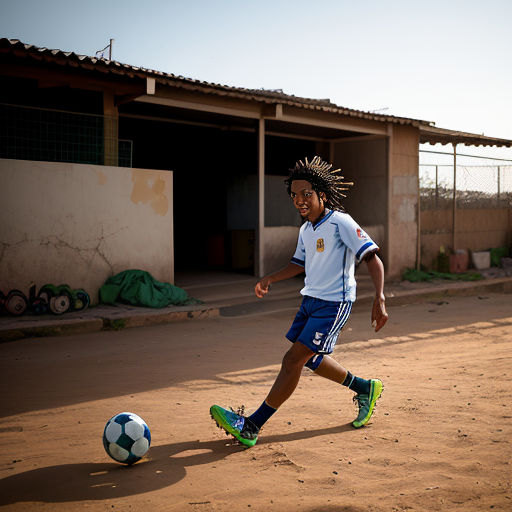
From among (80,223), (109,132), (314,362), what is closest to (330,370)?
(314,362)

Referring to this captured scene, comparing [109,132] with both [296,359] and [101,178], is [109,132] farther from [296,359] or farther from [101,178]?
[296,359]

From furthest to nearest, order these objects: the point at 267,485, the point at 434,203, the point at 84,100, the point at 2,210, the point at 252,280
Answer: the point at 434,203
the point at 252,280
the point at 84,100
the point at 2,210
the point at 267,485

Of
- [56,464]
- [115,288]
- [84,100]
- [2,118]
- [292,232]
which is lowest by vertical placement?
[56,464]

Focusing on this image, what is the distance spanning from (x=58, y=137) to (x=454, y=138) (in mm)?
11131

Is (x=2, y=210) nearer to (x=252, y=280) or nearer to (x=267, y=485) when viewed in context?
(x=252, y=280)

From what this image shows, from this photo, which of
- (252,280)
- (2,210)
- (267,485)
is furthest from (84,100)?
(267,485)

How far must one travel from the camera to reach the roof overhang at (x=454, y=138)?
47.3ft

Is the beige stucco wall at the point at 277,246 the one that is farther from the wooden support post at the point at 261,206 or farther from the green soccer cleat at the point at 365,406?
the green soccer cleat at the point at 365,406

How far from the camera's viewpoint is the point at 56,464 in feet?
11.5

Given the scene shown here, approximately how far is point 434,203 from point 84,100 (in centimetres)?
947

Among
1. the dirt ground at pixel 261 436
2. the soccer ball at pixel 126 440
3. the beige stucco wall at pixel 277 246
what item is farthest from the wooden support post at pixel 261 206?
the soccer ball at pixel 126 440

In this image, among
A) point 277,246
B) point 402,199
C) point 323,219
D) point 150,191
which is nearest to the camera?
point 323,219

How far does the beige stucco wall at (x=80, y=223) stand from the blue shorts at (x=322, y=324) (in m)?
5.93

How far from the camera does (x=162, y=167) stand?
48.2 feet
